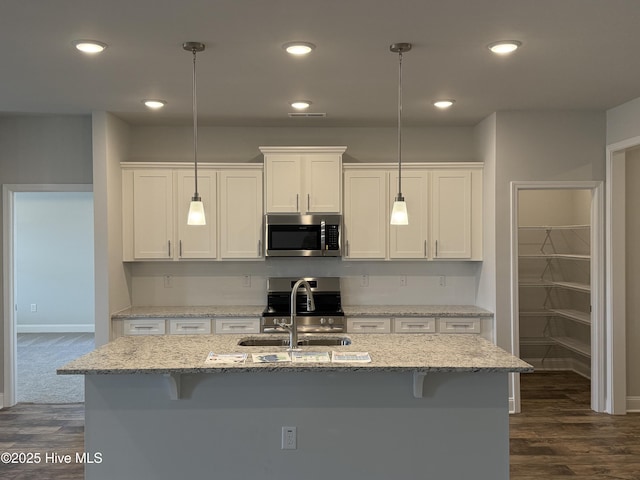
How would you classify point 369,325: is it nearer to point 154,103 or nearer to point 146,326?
point 146,326

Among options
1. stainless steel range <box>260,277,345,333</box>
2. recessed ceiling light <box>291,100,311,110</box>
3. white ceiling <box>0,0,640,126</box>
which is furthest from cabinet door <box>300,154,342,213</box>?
stainless steel range <box>260,277,345,333</box>

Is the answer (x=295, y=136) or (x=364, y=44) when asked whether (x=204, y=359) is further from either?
(x=295, y=136)

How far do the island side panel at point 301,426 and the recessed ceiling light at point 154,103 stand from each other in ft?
7.60

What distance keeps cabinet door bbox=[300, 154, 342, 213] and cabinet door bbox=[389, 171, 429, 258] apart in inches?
20.4

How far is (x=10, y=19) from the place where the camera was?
268 centimetres

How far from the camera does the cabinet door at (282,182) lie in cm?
502

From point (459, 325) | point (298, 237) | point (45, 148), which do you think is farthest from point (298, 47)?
point (45, 148)

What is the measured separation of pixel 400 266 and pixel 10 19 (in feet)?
12.7

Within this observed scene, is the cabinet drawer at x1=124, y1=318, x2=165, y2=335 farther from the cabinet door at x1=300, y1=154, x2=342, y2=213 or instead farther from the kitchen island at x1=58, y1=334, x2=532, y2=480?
the kitchen island at x1=58, y1=334, x2=532, y2=480

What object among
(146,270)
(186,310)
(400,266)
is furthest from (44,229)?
(400,266)

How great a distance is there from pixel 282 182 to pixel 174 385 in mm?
2539

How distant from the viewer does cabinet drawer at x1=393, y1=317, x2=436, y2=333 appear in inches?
195

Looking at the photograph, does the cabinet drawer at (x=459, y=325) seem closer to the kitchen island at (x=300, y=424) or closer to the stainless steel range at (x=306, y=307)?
the stainless steel range at (x=306, y=307)

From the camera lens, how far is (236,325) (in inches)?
194
